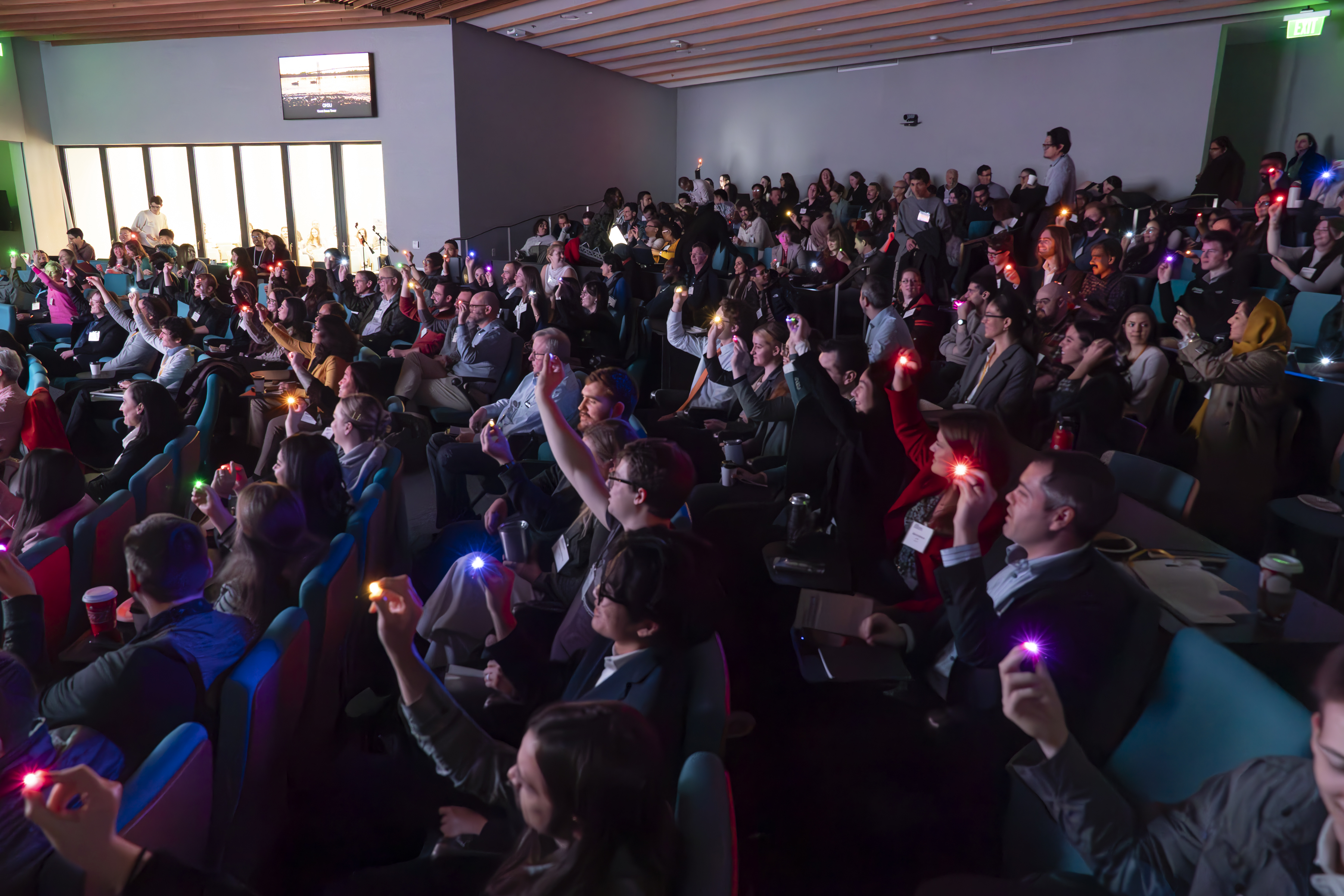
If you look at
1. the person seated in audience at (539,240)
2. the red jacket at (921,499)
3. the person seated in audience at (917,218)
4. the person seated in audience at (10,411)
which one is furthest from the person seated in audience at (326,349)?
the person seated in audience at (539,240)

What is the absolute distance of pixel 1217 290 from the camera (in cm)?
525

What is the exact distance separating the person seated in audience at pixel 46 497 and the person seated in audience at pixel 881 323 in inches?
152

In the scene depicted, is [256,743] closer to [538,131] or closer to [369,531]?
[369,531]

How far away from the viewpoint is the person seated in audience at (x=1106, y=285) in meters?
5.21

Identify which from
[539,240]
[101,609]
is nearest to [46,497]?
[101,609]

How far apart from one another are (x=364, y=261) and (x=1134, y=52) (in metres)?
11.5

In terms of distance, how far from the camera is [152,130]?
41.4 ft

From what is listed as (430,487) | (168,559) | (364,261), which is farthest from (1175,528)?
(364,261)

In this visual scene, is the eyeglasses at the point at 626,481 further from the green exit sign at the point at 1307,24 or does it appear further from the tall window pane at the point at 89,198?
the tall window pane at the point at 89,198

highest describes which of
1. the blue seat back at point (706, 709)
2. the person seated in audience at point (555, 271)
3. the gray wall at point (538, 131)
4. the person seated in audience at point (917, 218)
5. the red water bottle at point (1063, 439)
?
the gray wall at point (538, 131)

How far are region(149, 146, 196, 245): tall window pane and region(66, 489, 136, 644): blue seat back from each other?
488 inches

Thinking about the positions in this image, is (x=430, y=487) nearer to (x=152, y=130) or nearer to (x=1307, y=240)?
(x=1307, y=240)

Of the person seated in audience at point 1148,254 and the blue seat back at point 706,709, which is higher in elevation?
the person seated in audience at point 1148,254

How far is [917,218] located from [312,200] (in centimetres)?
957
